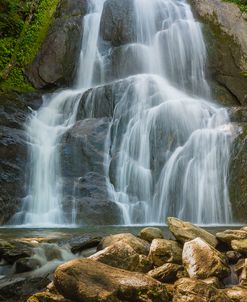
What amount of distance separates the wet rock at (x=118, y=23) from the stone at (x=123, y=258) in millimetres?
13668

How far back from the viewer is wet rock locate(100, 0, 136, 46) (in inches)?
714

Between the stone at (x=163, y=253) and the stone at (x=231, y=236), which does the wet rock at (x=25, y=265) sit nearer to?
the stone at (x=163, y=253)

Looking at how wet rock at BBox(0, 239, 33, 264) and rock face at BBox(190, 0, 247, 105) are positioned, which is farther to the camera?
rock face at BBox(190, 0, 247, 105)

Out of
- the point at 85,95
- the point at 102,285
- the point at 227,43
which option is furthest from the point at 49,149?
the point at 227,43

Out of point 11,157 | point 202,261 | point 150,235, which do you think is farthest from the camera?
point 11,157

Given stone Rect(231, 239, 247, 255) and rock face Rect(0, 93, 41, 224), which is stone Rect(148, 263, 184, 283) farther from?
rock face Rect(0, 93, 41, 224)

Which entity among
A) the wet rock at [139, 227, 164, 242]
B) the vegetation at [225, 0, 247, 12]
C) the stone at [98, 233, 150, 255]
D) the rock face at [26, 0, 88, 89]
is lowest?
the stone at [98, 233, 150, 255]

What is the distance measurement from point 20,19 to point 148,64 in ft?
21.4

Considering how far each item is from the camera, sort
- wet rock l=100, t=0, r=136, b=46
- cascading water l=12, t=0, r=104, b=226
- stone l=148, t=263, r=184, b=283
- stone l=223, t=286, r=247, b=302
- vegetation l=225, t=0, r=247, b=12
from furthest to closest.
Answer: vegetation l=225, t=0, r=247, b=12 → wet rock l=100, t=0, r=136, b=46 → cascading water l=12, t=0, r=104, b=226 → stone l=148, t=263, r=184, b=283 → stone l=223, t=286, r=247, b=302

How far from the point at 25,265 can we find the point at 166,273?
2.02 m

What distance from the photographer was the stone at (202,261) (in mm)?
5465

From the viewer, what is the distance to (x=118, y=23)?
18516 millimetres

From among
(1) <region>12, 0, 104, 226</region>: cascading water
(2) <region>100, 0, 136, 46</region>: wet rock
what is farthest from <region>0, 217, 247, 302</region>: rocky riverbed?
(2) <region>100, 0, 136, 46</region>: wet rock

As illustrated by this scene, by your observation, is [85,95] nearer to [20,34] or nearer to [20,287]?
[20,34]
